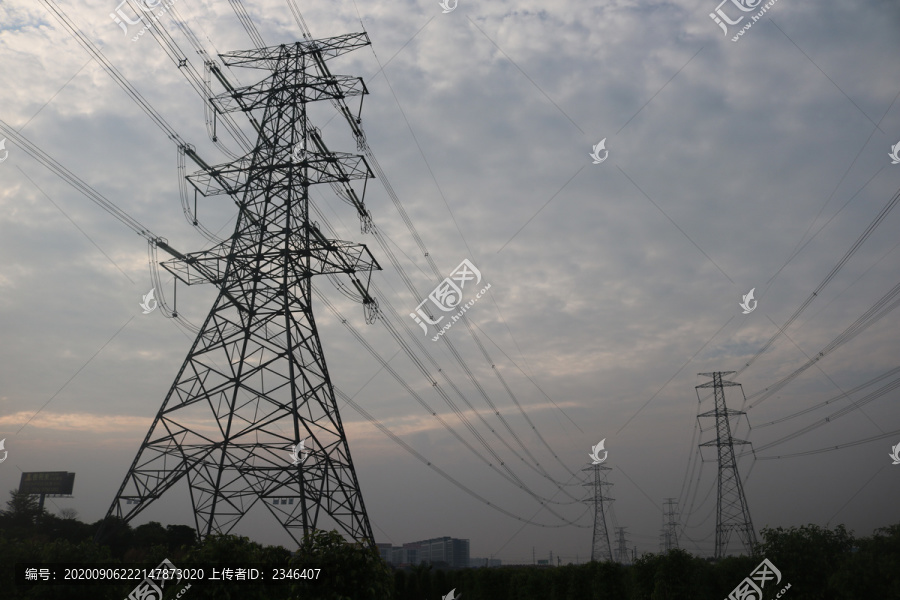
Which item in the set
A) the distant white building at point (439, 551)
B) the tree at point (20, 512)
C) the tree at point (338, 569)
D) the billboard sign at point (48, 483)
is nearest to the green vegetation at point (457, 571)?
the tree at point (338, 569)

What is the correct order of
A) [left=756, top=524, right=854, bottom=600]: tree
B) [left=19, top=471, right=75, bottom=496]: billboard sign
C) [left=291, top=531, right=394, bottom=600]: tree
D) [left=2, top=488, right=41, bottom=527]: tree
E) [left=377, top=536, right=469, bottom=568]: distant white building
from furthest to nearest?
[left=377, top=536, right=469, bottom=568]: distant white building < [left=19, top=471, right=75, bottom=496]: billboard sign < [left=2, top=488, right=41, bottom=527]: tree < [left=756, top=524, right=854, bottom=600]: tree < [left=291, top=531, right=394, bottom=600]: tree

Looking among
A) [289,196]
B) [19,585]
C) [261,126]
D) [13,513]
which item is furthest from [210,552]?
[13,513]

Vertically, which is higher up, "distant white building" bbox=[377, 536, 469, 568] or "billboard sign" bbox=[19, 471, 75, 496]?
"billboard sign" bbox=[19, 471, 75, 496]

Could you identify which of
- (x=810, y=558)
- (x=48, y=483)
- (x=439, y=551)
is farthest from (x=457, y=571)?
(x=439, y=551)

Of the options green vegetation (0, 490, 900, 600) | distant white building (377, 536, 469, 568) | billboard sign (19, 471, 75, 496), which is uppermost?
billboard sign (19, 471, 75, 496)

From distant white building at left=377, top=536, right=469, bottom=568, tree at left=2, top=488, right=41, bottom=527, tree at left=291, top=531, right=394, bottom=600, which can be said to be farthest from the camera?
distant white building at left=377, top=536, right=469, bottom=568

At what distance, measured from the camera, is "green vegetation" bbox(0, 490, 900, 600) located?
15.2 meters

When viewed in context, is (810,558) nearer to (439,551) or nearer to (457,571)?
(457,571)

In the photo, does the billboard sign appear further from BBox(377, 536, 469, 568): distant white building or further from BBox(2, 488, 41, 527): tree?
BBox(377, 536, 469, 568): distant white building

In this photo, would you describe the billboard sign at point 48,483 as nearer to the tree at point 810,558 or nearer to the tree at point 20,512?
the tree at point 20,512

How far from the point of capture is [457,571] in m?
57.0

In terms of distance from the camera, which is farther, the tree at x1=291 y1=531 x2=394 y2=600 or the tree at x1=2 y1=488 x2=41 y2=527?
the tree at x1=2 y1=488 x2=41 y2=527

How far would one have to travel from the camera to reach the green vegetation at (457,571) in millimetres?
15211

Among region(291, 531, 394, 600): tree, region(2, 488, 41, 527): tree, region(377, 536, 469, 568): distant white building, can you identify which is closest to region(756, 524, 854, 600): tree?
region(291, 531, 394, 600): tree
